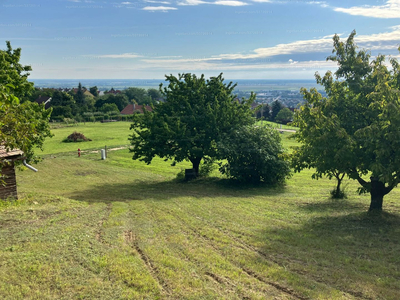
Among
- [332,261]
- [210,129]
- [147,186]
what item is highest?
[210,129]

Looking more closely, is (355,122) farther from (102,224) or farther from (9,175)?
(9,175)

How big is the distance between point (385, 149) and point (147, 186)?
14.4 m

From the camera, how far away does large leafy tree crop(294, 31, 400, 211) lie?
10.9 m

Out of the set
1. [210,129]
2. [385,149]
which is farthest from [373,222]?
[210,129]

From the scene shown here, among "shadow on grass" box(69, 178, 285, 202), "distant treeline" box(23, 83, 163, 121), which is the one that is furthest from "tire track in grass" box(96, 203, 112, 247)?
"distant treeline" box(23, 83, 163, 121)

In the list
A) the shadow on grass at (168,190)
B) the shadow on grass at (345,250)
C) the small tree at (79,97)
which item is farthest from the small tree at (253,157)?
the small tree at (79,97)

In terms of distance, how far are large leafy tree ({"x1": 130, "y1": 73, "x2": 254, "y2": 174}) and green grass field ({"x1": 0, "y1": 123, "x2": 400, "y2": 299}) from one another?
5335 mm

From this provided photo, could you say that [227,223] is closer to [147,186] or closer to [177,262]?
[177,262]

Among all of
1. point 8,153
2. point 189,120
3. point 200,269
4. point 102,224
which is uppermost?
point 189,120

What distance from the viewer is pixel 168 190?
19641 mm

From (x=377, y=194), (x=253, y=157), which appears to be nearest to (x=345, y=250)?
(x=377, y=194)

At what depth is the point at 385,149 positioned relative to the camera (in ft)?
35.4

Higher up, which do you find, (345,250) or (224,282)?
(224,282)

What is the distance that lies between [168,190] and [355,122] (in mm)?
11045
